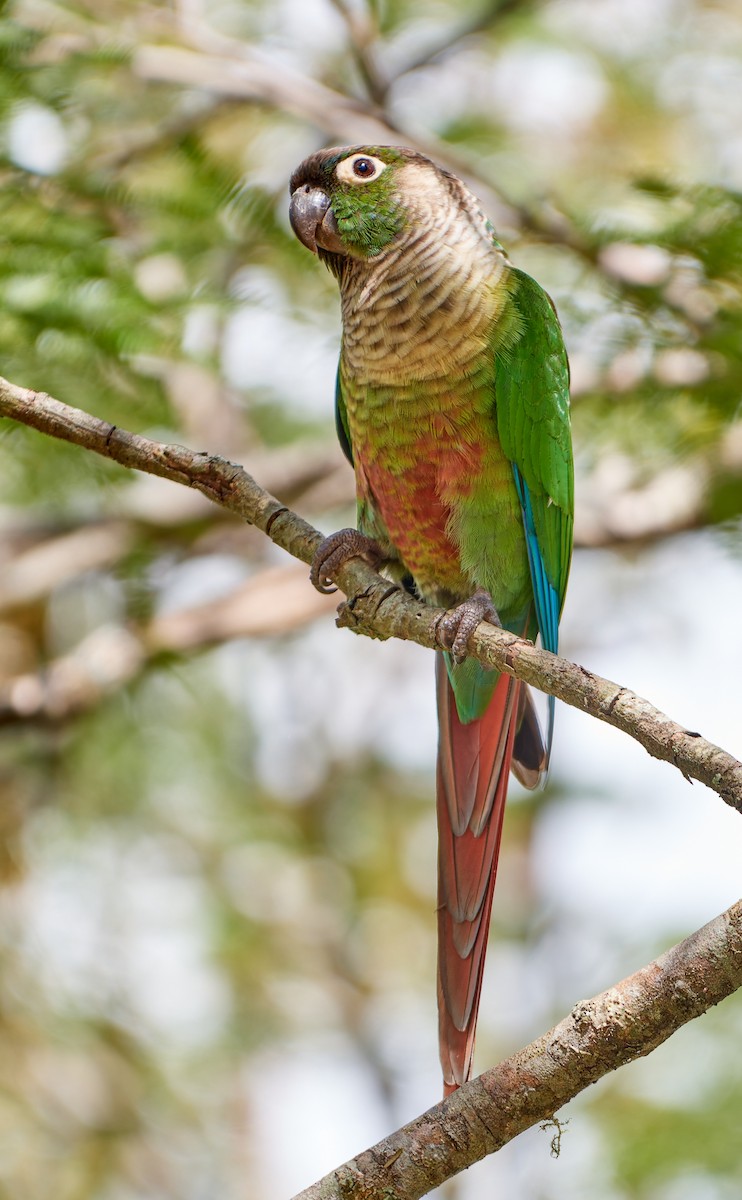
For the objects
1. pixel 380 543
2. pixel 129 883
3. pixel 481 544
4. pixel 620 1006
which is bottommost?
pixel 620 1006

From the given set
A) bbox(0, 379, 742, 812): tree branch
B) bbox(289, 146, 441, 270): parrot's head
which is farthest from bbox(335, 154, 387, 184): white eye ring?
bbox(0, 379, 742, 812): tree branch

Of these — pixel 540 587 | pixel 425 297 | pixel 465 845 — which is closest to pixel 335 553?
pixel 540 587

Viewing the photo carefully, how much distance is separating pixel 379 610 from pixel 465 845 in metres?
0.80

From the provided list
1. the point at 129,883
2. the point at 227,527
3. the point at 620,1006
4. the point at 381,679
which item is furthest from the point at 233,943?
the point at 620,1006

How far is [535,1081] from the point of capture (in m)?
2.23

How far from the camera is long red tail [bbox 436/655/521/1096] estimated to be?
9.97 ft

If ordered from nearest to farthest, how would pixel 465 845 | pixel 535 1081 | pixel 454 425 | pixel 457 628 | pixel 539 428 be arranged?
pixel 535 1081
pixel 457 628
pixel 465 845
pixel 454 425
pixel 539 428

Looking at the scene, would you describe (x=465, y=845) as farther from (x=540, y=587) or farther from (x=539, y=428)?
(x=539, y=428)

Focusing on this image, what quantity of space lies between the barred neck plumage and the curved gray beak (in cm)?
14

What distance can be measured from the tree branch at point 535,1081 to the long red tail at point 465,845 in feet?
2.34

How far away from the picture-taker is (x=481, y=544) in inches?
150

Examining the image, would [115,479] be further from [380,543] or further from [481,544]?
[481,544]

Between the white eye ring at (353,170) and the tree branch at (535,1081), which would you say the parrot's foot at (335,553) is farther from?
the tree branch at (535,1081)

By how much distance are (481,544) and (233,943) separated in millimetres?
4184
